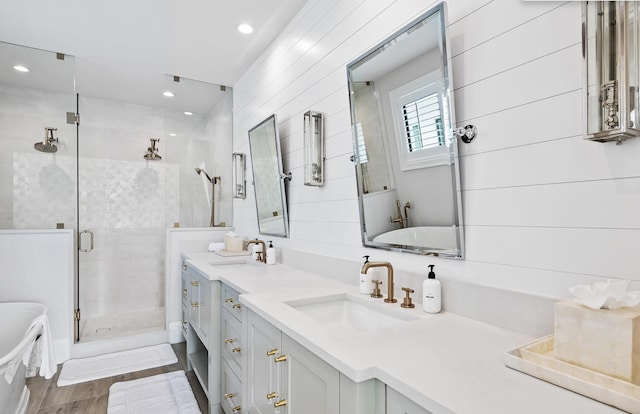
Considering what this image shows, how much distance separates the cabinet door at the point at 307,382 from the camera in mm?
943

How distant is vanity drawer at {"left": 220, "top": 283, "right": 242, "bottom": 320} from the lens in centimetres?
180

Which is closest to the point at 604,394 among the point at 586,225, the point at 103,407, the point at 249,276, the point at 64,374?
the point at 586,225

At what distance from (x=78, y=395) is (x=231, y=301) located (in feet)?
5.29

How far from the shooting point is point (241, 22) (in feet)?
8.51

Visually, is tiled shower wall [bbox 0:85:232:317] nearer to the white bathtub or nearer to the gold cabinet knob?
the white bathtub

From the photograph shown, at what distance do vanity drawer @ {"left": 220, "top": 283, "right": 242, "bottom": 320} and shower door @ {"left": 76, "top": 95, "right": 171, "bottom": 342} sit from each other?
208cm

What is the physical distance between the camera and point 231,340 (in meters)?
1.89

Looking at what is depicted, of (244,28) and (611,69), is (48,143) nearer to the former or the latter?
(244,28)

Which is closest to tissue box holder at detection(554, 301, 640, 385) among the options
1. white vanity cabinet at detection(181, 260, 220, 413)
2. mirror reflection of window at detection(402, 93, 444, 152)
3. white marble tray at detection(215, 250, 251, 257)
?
mirror reflection of window at detection(402, 93, 444, 152)

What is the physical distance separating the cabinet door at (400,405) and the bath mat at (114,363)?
282 centimetres

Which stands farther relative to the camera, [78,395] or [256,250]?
[256,250]

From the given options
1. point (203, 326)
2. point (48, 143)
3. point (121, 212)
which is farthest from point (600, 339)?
point (121, 212)

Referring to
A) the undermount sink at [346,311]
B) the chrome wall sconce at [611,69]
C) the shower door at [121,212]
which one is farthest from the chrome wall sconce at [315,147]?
the shower door at [121,212]

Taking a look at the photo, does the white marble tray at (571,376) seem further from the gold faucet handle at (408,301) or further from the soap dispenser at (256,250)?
the soap dispenser at (256,250)
